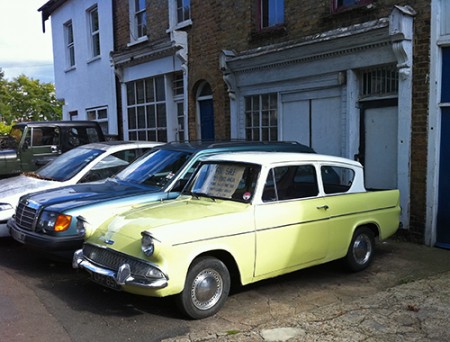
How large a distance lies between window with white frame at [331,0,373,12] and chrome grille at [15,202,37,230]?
6195 millimetres

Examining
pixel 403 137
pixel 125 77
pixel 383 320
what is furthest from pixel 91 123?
pixel 383 320

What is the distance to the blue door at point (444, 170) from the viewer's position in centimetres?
688

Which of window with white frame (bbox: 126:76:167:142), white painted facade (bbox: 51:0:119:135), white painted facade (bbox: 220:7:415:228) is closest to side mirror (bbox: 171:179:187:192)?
white painted facade (bbox: 220:7:415:228)

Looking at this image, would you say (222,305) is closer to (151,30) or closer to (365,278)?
(365,278)

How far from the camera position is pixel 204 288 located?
4.48m

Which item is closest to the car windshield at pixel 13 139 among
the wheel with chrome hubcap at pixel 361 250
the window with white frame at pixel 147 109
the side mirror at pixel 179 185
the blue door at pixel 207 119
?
the window with white frame at pixel 147 109

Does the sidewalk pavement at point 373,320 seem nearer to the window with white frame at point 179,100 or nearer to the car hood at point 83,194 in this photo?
the car hood at point 83,194

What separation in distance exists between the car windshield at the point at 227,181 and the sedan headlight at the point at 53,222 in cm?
154

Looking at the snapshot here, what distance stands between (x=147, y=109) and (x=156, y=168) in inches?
321

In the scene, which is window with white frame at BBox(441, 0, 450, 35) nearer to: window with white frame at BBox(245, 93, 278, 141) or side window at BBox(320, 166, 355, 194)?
side window at BBox(320, 166, 355, 194)

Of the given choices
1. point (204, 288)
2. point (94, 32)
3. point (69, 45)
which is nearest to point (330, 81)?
point (204, 288)

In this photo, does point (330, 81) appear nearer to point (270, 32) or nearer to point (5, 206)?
point (270, 32)

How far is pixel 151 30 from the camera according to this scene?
1380 centimetres

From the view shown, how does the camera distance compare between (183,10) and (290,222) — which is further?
(183,10)
